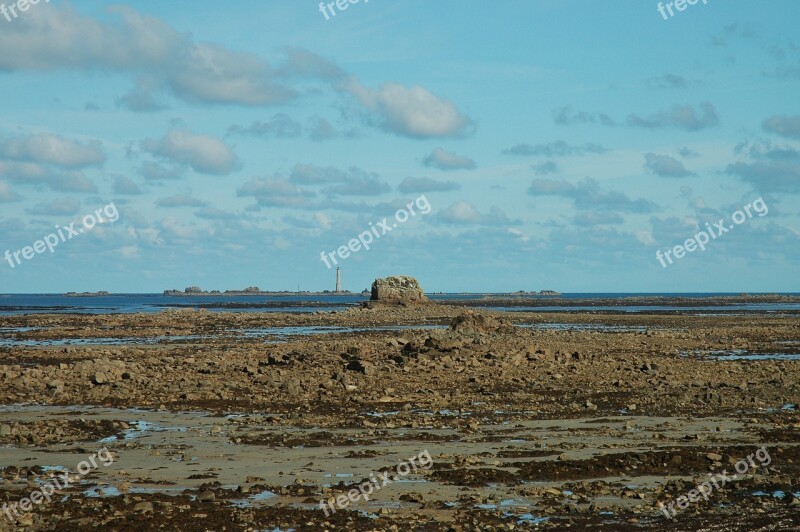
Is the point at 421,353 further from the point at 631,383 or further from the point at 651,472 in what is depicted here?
the point at 651,472

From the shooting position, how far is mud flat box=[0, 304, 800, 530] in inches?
419

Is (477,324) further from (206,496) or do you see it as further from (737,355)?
(206,496)

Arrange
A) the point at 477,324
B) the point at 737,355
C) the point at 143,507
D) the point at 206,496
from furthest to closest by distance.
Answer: the point at 477,324
the point at 737,355
the point at 206,496
the point at 143,507

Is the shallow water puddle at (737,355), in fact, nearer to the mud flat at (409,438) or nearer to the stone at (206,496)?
the mud flat at (409,438)

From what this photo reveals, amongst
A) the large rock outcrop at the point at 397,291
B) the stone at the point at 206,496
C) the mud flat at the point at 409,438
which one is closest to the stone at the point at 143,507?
the mud flat at the point at 409,438

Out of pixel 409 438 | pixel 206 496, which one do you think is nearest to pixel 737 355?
pixel 409 438

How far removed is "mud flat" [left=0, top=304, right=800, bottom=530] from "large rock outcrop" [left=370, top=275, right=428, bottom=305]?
61.7 meters

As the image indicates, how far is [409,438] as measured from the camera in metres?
15.9

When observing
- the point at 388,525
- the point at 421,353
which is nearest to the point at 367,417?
the point at 388,525

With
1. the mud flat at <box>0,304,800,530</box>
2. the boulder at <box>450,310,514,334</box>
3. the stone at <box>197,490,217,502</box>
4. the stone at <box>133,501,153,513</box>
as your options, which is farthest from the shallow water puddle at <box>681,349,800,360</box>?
the stone at <box>133,501,153,513</box>

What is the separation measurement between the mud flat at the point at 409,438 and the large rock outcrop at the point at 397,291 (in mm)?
61745

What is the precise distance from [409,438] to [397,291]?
3138 inches

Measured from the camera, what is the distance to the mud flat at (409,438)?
34.9 feet

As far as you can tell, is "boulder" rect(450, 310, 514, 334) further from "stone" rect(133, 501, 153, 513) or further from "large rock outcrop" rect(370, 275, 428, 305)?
"large rock outcrop" rect(370, 275, 428, 305)
